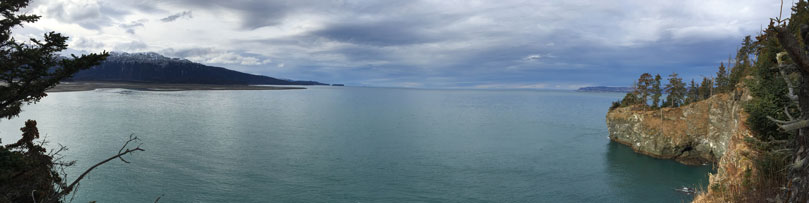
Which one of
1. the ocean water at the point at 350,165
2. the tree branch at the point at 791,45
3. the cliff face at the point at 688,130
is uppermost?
the tree branch at the point at 791,45

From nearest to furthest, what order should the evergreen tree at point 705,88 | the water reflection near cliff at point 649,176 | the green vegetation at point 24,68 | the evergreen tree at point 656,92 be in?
the green vegetation at point 24,68 < the water reflection near cliff at point 649,176 < the evergreen tree at point 656,92 < the evergreen tree at point 705,88

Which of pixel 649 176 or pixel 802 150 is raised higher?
pixel 802 150

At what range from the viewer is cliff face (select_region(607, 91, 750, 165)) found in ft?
156

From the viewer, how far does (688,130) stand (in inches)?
2069

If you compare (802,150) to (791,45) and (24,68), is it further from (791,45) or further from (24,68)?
(24,68)

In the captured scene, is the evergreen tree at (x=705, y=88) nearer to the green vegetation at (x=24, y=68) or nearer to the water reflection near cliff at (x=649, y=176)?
the water reflection near cliff at (x=649, y=176)

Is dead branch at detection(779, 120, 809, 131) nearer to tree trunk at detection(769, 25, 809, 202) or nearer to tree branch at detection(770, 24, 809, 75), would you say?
tree trunk at detection(769, 25, 809, 202)

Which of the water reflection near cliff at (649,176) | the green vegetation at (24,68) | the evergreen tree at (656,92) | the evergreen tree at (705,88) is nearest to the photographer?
the green vegetation at (24,68)

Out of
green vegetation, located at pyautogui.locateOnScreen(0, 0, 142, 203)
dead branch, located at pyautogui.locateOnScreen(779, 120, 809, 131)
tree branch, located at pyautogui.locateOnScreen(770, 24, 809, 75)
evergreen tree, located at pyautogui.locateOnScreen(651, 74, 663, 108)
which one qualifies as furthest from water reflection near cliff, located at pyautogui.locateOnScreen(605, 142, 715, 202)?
green vegetation, located at pyautogui.locateOnScreen(0, 0, 142, 203)

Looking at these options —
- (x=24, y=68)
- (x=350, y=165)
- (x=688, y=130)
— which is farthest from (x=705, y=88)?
(x=24, y=68)

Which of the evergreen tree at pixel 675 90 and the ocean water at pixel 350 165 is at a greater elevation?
the evergreen tree at pixel 675 90

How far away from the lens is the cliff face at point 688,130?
1871 inches

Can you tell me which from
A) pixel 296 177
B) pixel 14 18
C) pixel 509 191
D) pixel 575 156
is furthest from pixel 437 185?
pixel 14 18

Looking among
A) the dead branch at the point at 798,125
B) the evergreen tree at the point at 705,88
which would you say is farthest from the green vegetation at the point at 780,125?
the evergreen tree at the point at 705,88
